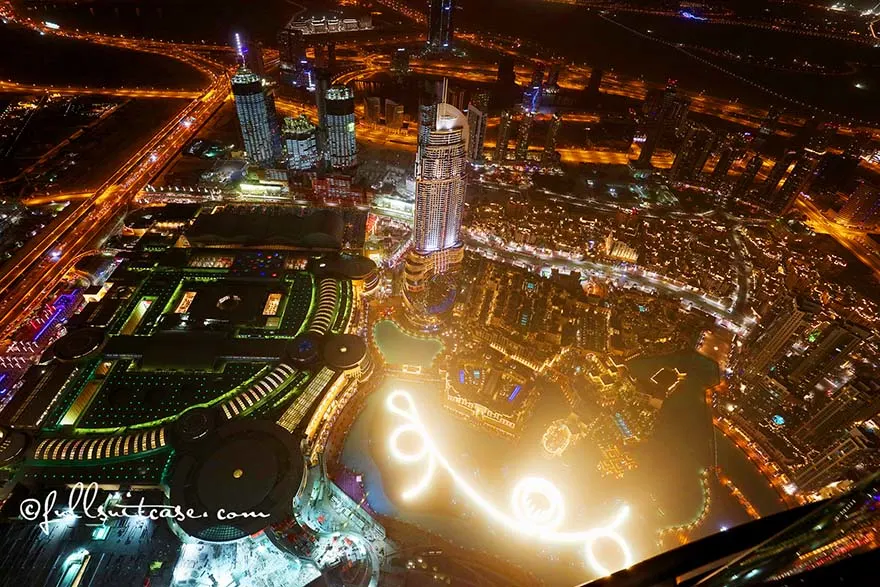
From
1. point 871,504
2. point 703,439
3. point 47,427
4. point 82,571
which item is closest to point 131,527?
point 82,571

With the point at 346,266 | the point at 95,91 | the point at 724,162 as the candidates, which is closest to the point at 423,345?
the point at 346,266

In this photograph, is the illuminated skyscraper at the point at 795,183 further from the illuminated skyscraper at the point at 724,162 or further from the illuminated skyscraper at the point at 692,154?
the illuminated skyscraper at the point at 692,154

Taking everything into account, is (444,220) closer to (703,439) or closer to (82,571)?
(703,439)

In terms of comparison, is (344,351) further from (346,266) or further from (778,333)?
(778,333)

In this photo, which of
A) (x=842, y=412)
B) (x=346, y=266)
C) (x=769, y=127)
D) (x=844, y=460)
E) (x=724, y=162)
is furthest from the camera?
(x=769, y=127)

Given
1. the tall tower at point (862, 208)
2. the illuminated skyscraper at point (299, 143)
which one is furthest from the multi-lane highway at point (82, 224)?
the tall tower at point (862, 208)
